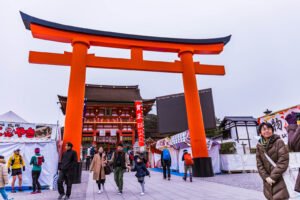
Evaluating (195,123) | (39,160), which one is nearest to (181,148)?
(195,123)

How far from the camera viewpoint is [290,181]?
2.87 meters

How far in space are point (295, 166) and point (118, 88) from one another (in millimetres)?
29722

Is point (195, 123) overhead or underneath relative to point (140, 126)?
underneath

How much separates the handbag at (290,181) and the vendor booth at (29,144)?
804 cm

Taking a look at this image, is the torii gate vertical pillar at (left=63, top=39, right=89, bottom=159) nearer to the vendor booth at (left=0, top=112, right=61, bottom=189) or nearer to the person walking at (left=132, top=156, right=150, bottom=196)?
the vendor booth at (left=0, top=112, right=61, bottom=189)

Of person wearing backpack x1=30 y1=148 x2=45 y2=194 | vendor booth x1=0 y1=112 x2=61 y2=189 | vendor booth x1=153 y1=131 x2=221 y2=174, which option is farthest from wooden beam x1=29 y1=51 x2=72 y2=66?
vendor booth x1=153 y1=131 x2=221 y2=174

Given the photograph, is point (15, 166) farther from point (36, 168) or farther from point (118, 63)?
point (118, 63)

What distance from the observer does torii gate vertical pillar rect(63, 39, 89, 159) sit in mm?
9070

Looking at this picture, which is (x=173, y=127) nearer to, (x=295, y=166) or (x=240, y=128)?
(x=240, y=128)

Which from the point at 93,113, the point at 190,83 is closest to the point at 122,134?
the point at 93,113

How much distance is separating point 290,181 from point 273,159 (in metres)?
0.37

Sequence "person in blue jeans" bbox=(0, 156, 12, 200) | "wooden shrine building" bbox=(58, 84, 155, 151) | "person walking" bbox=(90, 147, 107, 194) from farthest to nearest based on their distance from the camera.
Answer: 1. "wooden shrine building" bbox=(58, 84, 155, 151)
2. "person walking" bbox=(90, 147, 107, 194)
3. "person in blue jeans" bbox=(0, 156, 12, 200)

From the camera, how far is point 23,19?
30.9 ft

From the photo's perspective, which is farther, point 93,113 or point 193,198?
point 93,113
